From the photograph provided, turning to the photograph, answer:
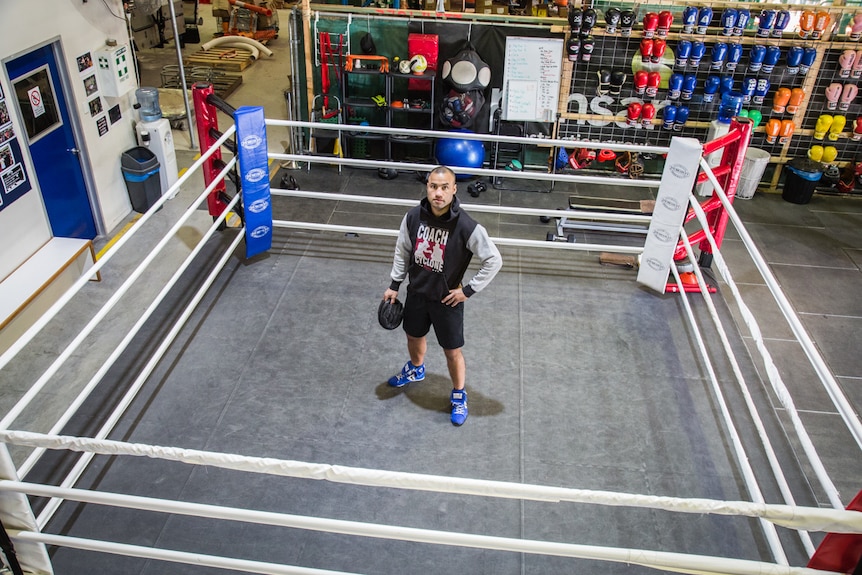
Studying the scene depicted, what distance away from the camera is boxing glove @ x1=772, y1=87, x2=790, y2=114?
24.1 feet

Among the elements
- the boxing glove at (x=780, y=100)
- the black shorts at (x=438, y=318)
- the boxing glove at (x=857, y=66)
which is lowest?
the black shorts at (x=438, y=318)

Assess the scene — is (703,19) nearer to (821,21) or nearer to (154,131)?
Result: (821,21)

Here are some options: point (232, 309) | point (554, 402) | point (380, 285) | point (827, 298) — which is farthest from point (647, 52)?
point (232, 309)

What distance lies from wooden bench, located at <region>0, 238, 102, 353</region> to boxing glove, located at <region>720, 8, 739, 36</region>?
6293 mm

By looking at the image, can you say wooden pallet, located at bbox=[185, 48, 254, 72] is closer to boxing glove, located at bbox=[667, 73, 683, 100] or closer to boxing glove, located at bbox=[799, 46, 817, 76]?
boxing glove, located at bbox=[667, 73, 683, 100]

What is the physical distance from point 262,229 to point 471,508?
297 cm

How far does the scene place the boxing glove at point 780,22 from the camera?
7031mm

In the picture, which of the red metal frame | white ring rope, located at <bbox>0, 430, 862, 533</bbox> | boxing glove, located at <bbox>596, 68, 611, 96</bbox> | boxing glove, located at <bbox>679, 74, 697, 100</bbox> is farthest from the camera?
boxing glove, located at <bbox>596, 68, 611, 96</bbox>

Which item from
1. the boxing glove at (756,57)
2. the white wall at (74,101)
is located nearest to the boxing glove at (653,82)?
the boxing glove at (756,57)

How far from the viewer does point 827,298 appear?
5723 mm

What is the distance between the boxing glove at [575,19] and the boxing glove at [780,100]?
219cm

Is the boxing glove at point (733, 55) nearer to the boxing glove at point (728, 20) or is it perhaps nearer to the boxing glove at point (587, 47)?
the boxing glove at point (728, 20)

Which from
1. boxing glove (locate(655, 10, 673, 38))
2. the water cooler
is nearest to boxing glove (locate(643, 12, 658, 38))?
boxing glove (locate(655, 10, 673, 38))

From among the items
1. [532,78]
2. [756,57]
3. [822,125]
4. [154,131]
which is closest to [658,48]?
[756,57]
